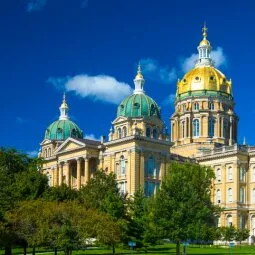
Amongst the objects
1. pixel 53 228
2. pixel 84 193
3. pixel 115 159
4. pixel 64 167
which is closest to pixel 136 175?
pixel 115 159

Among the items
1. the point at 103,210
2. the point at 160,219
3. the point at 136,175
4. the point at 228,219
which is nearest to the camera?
the point at 160,219

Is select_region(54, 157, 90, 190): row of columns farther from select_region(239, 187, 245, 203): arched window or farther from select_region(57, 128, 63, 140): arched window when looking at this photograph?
select_region(239, 187, 245, 203): arched window

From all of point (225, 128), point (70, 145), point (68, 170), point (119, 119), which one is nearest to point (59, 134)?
point (70, 145)

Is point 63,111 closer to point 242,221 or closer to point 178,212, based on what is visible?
point 242,221

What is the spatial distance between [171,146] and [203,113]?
1882 cm

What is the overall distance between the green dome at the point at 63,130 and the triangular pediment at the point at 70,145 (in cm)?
1242

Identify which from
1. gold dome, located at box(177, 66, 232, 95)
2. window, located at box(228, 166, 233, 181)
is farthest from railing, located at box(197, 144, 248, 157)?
gold dome, located at box(177, 66, 232, 95)

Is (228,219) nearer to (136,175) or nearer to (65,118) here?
(136,175)

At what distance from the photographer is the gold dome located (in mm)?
145625

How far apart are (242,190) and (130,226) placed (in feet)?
168

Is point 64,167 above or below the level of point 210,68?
below

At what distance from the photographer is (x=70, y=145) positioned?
126938mm

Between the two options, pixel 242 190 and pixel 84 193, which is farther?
pixel 242 190

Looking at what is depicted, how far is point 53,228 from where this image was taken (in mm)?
68562
